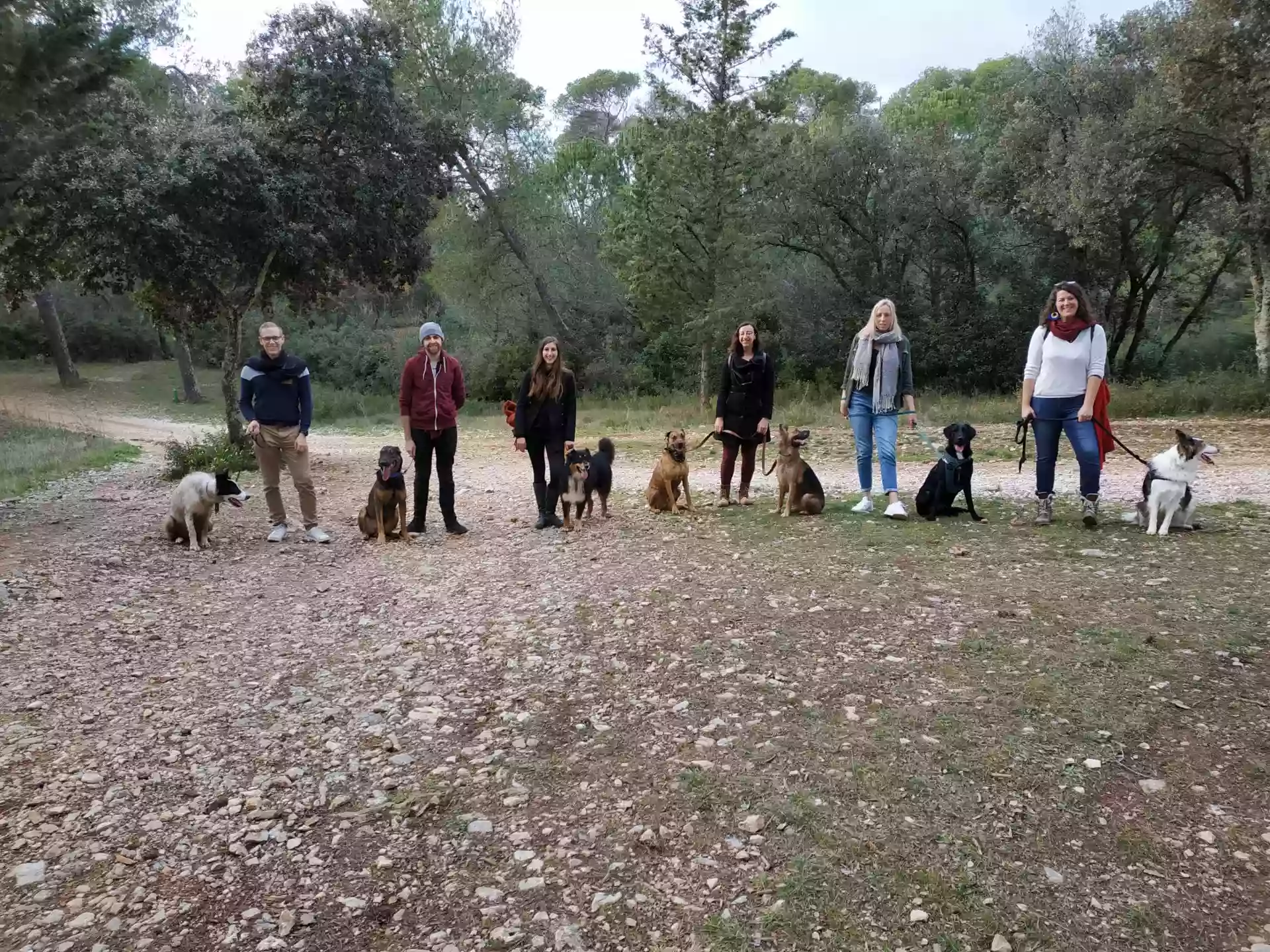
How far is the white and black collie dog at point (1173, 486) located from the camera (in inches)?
265

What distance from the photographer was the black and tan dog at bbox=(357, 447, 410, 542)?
7.81 m

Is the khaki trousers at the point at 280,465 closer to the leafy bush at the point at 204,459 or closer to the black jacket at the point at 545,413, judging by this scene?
the black jacket at the point at 545,413

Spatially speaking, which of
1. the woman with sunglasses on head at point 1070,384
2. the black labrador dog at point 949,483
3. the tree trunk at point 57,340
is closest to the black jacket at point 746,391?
the black labrador dog at point 949,483

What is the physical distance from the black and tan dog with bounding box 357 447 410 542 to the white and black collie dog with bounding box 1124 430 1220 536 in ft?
22.4

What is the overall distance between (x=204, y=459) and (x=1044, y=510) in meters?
11.7

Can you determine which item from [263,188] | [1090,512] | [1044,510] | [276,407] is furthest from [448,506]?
[263,188]

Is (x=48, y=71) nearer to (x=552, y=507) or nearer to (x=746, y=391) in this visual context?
(x=552, y=507)

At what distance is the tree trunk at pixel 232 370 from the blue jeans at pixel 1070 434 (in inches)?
503

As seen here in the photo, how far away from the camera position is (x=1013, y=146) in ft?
62.0

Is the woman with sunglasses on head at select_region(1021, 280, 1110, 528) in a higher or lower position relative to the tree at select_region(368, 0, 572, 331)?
lower

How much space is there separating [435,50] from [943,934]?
1094 inches

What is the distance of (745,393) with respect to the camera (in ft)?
27.2

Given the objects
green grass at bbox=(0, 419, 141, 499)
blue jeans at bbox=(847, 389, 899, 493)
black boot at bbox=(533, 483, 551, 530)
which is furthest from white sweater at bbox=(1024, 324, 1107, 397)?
green grass at bbox=(0, 419, 141, 499)

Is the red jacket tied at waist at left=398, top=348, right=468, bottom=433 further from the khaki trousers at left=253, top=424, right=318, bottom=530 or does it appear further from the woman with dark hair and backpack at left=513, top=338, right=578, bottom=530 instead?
the khaki trousers at left=253, top=424, right=318, bottom=530
